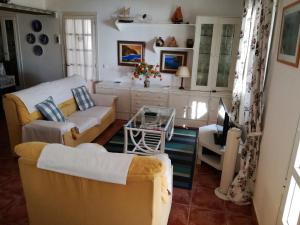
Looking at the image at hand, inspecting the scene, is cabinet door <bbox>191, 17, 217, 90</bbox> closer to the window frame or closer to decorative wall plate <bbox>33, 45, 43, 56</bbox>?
the window frame

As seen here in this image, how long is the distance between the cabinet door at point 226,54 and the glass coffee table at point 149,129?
1.23 metres

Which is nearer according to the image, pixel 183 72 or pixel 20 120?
pixel 20 120

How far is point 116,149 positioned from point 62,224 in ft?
6.29

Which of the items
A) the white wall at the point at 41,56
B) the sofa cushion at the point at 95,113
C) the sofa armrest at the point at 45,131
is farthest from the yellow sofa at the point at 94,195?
the white wall at the point at 41,56

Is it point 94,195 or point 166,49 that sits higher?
point 166,49

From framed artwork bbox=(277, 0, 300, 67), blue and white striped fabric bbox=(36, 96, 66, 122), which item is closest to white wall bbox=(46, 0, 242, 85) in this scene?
blue and white striped fabric bbox=(36, 96, 66, 122)

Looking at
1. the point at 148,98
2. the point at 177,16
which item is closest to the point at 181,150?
the point at 148,98

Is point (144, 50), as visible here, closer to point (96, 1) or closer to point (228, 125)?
point (96, 1)

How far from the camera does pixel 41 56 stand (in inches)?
222

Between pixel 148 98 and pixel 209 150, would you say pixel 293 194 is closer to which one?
pixel 209 150

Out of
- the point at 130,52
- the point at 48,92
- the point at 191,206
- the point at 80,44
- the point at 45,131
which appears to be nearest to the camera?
the point at 191,206

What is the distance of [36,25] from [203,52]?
12.3ft

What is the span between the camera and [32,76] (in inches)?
229

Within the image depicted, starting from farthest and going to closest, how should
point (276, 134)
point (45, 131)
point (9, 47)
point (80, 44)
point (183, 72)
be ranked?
point (9, 47) → point (80, 44) → point (183, 72) → point (45, 131) → point (276, 134)
